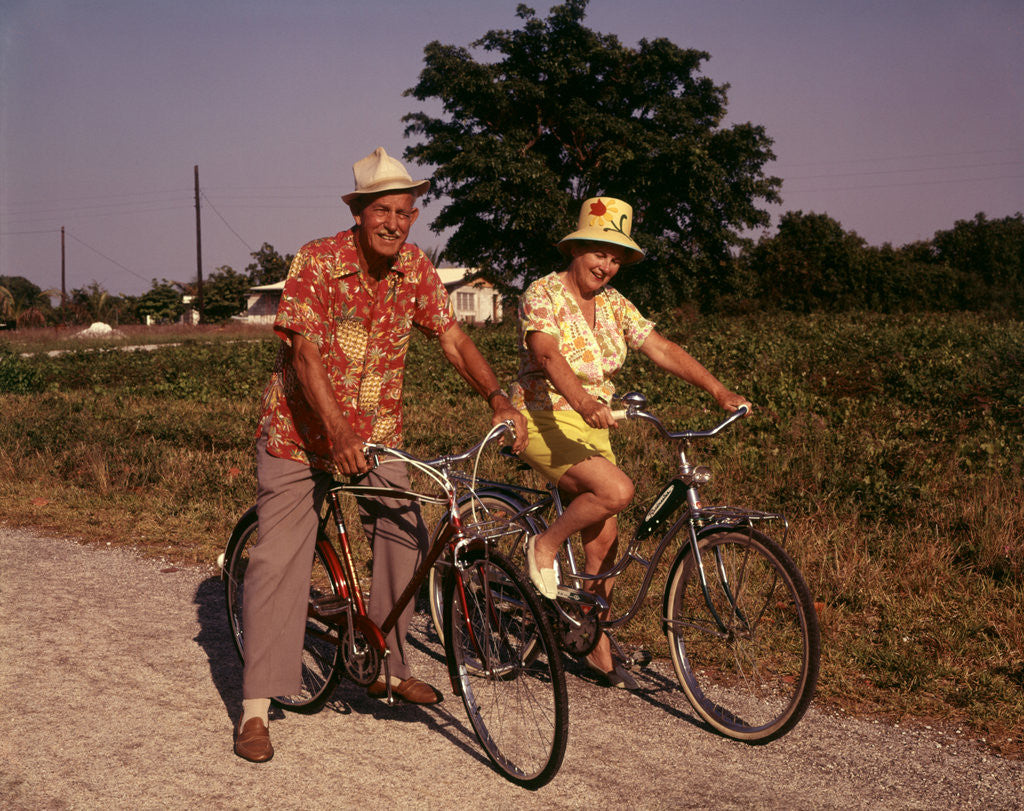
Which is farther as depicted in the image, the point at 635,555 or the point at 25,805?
the point at 635,555

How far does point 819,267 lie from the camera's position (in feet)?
169

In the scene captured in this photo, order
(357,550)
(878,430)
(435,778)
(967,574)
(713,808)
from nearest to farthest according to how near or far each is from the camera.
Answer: (713,808) → (435,778) → (967,574) → (357,550) → (878,430)

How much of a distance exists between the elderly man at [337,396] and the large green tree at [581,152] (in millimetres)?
32194

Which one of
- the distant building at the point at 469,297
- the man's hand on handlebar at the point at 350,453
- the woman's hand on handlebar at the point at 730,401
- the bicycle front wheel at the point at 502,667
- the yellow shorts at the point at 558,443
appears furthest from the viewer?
the distant building at the point at 469,297

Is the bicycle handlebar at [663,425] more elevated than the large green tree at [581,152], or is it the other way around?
the large green tree at [581,152]

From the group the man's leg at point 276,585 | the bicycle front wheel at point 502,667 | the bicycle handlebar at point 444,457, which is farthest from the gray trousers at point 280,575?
the bicycle handlebar at point 444,457

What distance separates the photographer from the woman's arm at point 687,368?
412 cm

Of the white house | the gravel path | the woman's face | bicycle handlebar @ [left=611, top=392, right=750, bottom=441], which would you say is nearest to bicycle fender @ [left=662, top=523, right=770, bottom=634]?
bicycle handlebar @ [left=611, top=392, right=750, bottom=441]

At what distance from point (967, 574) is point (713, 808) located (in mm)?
3194

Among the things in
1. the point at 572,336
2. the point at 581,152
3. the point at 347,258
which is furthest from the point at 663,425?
the point at 581,152

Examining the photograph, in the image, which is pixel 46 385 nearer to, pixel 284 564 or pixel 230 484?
pixel 230 484

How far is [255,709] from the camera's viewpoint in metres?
3.83

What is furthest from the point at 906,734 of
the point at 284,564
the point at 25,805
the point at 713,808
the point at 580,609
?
the point at 25,805

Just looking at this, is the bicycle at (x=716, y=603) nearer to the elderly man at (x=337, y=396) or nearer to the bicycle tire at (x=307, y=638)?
the elderly man at (x=337, y=396)
